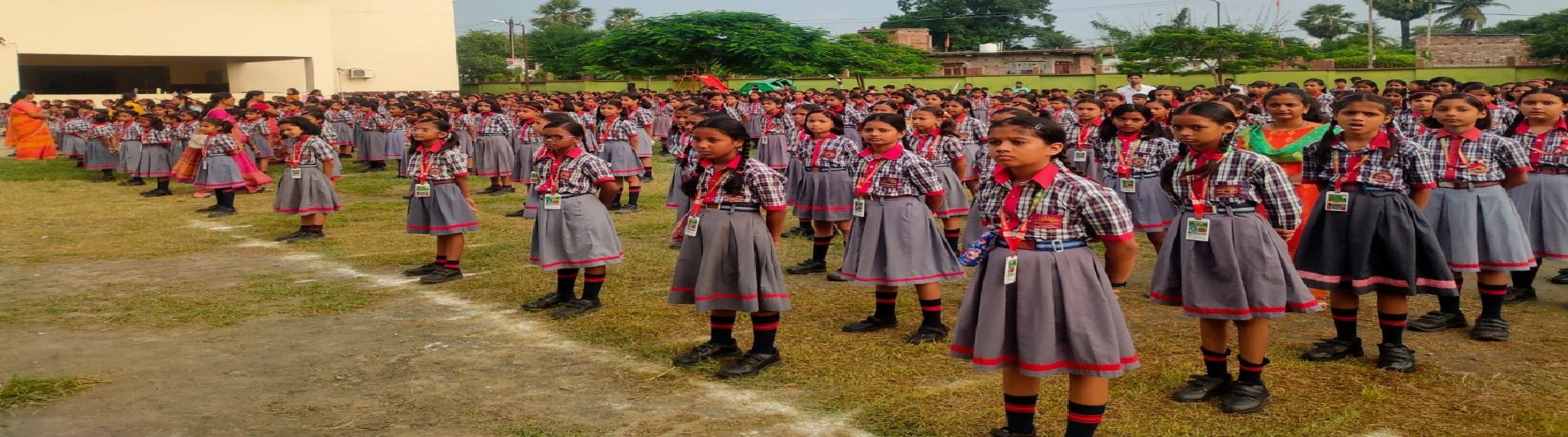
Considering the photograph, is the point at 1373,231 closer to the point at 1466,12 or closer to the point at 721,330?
the point at 721,330

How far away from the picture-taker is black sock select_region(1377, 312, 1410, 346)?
563 cm

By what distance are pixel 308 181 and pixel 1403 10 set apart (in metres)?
79.4

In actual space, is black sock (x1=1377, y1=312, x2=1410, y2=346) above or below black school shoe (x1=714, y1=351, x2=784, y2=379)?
above

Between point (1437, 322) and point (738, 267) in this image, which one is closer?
point (738, 267)

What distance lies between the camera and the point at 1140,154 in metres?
8.33

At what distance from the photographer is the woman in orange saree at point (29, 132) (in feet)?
77.4

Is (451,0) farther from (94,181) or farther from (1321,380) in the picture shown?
(1321,380)

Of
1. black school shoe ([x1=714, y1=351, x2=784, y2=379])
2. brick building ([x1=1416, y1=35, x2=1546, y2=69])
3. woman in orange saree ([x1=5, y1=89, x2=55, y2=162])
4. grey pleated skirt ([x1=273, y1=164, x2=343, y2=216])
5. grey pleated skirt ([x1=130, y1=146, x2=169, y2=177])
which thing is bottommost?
black school shoe ([x1=714, y1=351, x2=784, y2=379])

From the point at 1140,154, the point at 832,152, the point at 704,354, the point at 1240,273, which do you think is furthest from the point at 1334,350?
the point at 832,152

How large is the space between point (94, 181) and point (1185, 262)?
18310 millimetres

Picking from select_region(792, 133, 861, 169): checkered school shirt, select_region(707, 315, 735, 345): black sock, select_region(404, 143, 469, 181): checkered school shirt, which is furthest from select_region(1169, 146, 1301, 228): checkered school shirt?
select_region(404, 143, 469, 181): checkered school shirt

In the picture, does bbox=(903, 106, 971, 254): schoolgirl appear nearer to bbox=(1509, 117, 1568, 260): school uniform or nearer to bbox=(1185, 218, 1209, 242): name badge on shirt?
bbox=(1509, 117, 1568, 260): school uniform

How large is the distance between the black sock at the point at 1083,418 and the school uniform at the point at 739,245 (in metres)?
1.82

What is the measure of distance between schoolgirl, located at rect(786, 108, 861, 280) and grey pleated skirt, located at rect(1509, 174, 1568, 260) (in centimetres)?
421
